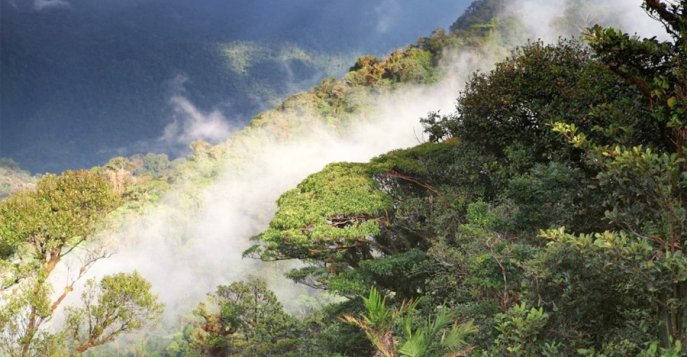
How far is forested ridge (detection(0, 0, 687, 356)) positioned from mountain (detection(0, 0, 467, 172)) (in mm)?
105273

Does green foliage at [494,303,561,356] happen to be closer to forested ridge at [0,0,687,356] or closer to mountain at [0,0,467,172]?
forested ridge at [0,0,687,356]

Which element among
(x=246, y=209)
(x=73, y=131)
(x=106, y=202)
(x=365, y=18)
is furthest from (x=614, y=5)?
(x=73, y=131)

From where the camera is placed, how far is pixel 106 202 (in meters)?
11.8

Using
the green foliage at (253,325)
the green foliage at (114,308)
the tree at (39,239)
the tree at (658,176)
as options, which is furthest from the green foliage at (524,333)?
the green foliage at (253,325)

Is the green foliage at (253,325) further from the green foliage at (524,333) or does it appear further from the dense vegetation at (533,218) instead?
the green foliage at (524,333)

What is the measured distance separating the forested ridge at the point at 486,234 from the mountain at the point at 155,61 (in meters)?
105

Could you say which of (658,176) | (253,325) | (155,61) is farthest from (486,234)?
(155,61)

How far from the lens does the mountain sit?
124625mm

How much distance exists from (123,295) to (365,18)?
126551 millimetres

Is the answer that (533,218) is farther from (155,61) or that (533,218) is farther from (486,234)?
(155,61)

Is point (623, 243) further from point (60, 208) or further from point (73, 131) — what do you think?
point (73, 131)

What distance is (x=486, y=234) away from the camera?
834 centimetres

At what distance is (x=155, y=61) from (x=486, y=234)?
147 m

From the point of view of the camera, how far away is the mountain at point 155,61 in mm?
124625
